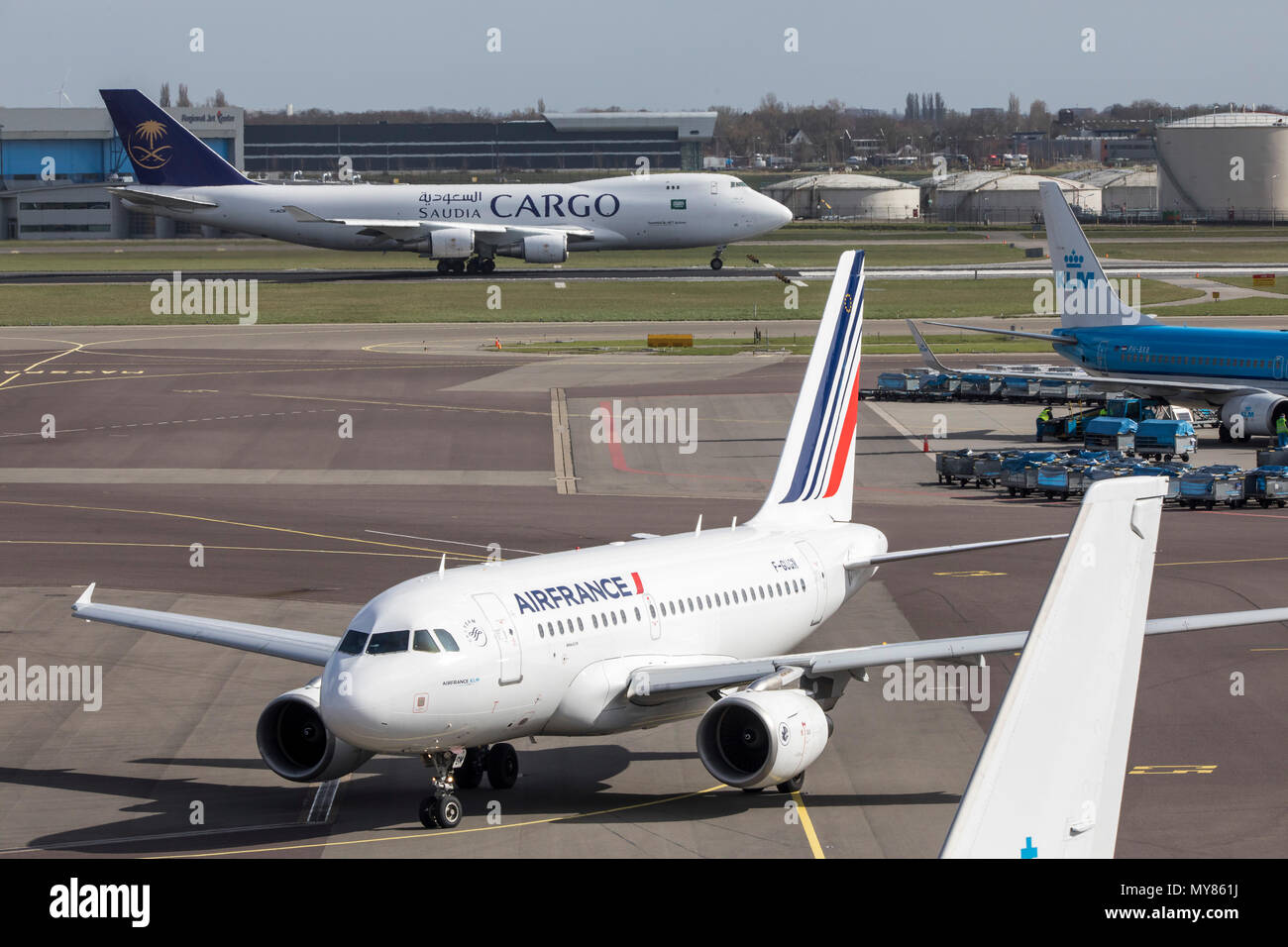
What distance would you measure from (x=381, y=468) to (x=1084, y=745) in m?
48.9

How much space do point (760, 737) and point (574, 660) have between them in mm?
→ 2954

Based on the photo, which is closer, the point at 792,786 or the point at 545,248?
the point at 792,786

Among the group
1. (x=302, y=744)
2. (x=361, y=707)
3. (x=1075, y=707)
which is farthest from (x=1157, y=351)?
(x=1075, y=707)

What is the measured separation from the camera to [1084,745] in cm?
888

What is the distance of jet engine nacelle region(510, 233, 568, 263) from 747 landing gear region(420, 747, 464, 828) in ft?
368

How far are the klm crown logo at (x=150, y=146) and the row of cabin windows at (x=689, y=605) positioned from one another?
118 m

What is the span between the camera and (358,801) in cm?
2359

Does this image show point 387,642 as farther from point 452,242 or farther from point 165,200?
point 165,200

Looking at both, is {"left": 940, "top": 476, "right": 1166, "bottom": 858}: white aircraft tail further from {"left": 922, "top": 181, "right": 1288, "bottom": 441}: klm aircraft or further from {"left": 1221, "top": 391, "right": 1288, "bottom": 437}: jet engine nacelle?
{"left": 1221, "top": 391, "right": 1288, "bottom": 437}: jet engine nacelle

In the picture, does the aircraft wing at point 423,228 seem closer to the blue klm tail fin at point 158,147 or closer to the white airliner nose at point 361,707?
the blue klm tail fin at point 158,147

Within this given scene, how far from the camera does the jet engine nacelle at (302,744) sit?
22500 millimetres

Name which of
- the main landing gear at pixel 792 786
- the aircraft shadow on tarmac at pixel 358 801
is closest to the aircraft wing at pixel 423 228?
the aircraft shadow on tarmac at pixel 358 801

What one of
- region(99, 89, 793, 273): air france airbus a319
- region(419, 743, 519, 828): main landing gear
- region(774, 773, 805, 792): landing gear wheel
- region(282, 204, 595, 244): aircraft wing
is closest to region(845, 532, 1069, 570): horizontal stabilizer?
region(774, 773, 805, 792): landing gear wheel

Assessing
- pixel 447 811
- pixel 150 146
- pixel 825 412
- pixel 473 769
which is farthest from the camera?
pixel 150 146
